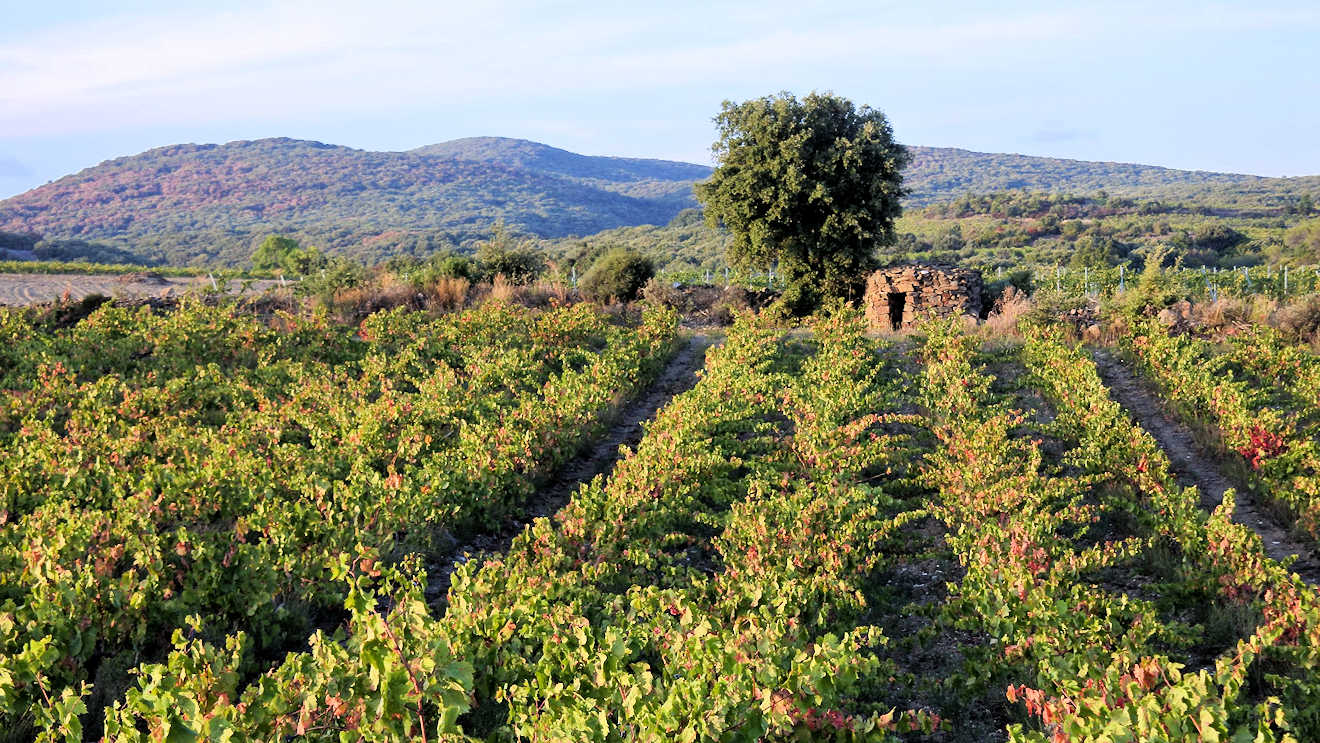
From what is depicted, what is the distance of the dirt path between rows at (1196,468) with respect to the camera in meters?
6.38

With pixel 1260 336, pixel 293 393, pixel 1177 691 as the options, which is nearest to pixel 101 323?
pixel 293 393

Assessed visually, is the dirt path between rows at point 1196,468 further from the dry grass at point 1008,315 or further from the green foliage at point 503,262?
the green foliage at point 503,262

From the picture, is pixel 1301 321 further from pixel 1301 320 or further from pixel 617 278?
pixel 617 278

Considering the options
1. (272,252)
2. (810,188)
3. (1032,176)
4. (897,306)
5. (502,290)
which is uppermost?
(1032,176)

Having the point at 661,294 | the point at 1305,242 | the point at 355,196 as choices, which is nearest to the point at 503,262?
the point at 661,294

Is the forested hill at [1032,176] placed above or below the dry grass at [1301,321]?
above

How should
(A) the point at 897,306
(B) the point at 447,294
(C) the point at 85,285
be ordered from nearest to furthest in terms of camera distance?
(A) the point at 897,306, (B) the point at 447,294, (C) the point at 85,285

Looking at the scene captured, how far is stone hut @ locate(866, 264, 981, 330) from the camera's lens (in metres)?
18.7

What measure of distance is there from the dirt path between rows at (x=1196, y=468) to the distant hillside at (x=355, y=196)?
6152 centimetres

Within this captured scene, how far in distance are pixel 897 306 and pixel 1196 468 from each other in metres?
11.1

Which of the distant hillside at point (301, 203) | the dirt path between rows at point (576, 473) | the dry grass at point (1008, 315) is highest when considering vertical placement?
the distant hillside at point (301, 203)

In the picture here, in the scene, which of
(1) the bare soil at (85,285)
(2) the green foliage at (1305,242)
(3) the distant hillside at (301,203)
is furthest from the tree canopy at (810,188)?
(3) the distant hillside at (301,203)

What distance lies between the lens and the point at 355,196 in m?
140

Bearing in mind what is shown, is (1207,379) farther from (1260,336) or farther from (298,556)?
(298,556)
